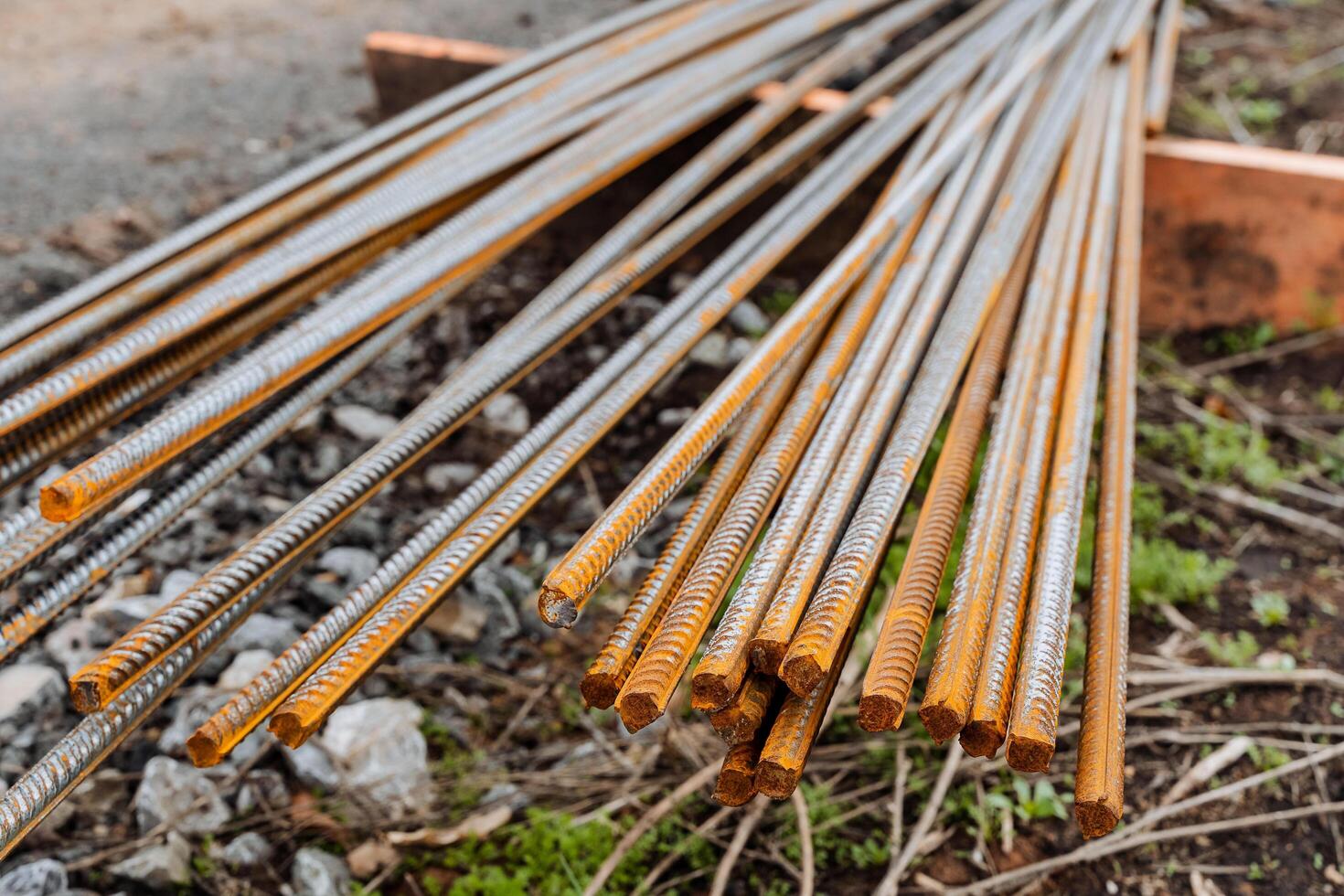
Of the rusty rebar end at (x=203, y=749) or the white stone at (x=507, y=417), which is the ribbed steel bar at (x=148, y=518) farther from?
the white stone at (x=507, y=417)

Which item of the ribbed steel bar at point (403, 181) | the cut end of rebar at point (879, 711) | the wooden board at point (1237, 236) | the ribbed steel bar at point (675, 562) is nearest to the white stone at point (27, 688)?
the ribbed steel bar at point (403, 181)

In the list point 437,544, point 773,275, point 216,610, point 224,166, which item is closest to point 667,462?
Result: point 437,544

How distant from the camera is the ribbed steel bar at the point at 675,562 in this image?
1416 mm

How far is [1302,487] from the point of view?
291cm

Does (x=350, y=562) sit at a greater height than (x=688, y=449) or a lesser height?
lesser

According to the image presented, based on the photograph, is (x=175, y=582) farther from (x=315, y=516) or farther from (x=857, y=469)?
(x=857, y=469)

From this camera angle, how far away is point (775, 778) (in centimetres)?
134

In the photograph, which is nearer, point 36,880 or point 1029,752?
point 1029,752

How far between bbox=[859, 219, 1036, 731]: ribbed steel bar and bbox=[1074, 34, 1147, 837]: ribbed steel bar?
0.25 m

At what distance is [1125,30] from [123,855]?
145 inches

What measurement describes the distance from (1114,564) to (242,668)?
1.80m

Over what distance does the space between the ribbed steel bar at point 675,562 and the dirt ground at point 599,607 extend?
66 centimetres

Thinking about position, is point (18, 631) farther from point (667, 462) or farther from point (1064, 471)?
point (1064, 471)

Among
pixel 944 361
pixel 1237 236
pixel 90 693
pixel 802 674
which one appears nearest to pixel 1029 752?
pixel 802 674
